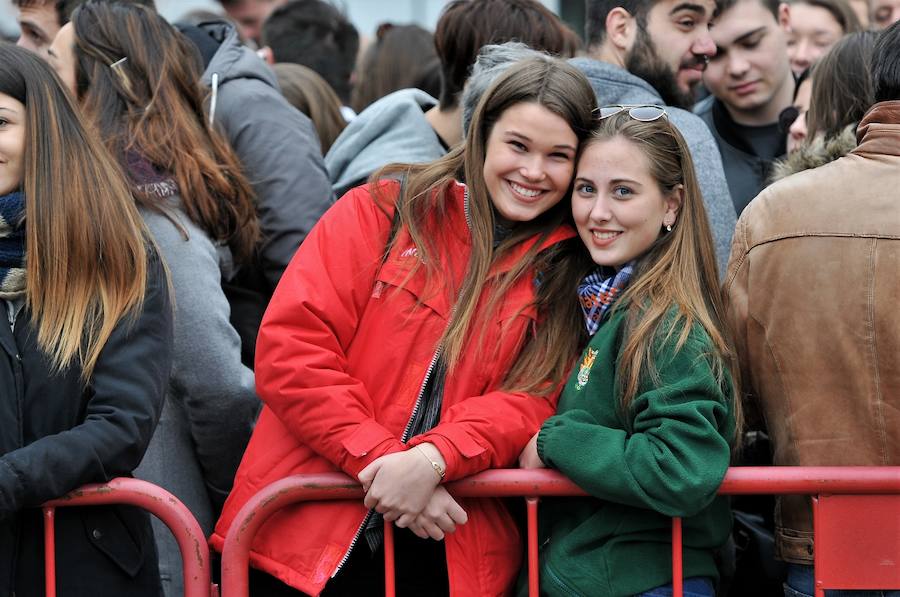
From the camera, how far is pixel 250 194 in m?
3.90

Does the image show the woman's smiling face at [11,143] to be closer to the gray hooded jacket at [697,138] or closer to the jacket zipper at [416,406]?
the jacket zipper at [416,406]

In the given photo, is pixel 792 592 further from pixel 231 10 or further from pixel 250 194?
pixel 231 10

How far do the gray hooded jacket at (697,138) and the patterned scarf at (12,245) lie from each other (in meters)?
1.84

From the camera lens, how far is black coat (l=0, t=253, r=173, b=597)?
2.90 meters

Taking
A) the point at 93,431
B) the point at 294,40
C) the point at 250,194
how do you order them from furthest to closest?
1. the point at 294,40
2. the point at 250,194
3. the point at 93,431

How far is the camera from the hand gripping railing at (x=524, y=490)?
2.93 meters

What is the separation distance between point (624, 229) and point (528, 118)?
0.39m

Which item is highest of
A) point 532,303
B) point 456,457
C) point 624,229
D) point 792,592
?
point 624,229

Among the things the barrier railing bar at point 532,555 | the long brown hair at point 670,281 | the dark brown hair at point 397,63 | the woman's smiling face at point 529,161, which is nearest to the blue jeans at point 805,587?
the long brown hair at point 670,281

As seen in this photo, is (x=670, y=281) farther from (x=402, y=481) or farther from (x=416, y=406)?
(x=402, y=481)

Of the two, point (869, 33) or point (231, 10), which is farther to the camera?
point (231, 10)

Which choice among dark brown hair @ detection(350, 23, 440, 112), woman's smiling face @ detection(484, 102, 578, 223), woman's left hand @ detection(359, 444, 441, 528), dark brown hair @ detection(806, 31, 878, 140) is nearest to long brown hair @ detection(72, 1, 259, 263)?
woman's smiling face @ detection(484, 102, 578, 223)

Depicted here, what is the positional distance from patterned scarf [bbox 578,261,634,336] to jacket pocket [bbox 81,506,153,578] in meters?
1.29

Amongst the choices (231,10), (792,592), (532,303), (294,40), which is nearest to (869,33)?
(532,303)
